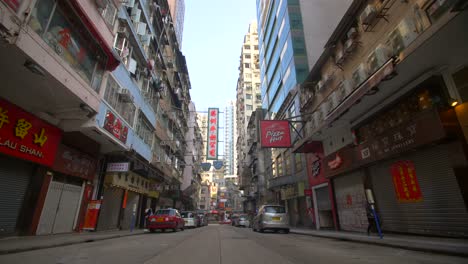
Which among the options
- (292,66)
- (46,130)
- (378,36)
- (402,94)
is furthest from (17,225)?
(292,66)

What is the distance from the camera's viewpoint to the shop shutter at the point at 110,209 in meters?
17.1

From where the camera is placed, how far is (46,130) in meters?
10.9

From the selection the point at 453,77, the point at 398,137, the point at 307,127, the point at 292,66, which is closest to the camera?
the point at 453,77

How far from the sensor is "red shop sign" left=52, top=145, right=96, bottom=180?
12.3 m

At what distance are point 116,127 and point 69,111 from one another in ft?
10.8

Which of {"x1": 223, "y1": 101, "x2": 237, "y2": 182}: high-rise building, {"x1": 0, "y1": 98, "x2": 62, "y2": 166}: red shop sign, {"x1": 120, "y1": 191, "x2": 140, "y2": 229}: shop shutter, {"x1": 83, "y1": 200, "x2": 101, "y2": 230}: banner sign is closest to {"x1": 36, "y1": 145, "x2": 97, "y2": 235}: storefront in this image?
{"x1": 83, "y1": 200, "x2": 101, "y2": 230}: banner sign

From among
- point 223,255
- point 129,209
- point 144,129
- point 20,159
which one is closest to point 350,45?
point 223,255


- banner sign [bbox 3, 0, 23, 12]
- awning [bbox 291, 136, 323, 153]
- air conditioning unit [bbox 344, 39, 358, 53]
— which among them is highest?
air conditioning unit [bbox 344, 39, 358, 53]

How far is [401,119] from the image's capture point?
434 inches

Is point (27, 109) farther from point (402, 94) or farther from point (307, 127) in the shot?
point (307, 127)

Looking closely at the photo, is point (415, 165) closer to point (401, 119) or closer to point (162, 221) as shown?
point (401, 119)

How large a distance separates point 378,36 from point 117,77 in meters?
15.2

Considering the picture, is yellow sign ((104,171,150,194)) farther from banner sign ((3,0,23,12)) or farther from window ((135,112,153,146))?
banner sign ((3,0,23,12))

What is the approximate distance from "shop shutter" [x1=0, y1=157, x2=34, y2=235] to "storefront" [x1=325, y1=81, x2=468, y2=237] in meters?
16.4
